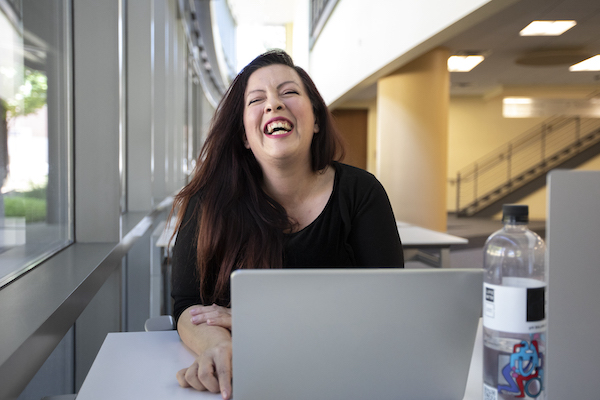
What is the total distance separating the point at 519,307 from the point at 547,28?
620cm

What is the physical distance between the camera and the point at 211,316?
49.1 inches

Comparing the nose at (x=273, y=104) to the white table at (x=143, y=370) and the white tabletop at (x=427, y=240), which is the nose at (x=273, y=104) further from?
the white tabletop at (x=427, y=240)

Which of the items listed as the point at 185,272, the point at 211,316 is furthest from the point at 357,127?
the point at 211,316

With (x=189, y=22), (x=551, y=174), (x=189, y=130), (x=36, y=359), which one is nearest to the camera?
(x=551, y=174)

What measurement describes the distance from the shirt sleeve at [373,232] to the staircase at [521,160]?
1250 centimetres

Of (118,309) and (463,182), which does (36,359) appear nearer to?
(118,309)

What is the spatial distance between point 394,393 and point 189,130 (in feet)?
26.0

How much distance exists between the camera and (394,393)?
810 millimetres

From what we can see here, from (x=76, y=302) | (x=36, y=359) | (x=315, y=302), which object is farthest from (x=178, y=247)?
(x=315, y=302)

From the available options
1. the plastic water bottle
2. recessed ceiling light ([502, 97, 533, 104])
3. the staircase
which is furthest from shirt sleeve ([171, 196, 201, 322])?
the staircase

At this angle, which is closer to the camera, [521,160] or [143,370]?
[143,370]

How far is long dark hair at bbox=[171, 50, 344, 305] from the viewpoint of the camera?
4.87 ft

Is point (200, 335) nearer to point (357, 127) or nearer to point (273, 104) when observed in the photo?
point (273, 104)

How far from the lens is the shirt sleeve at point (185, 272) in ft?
4.80
